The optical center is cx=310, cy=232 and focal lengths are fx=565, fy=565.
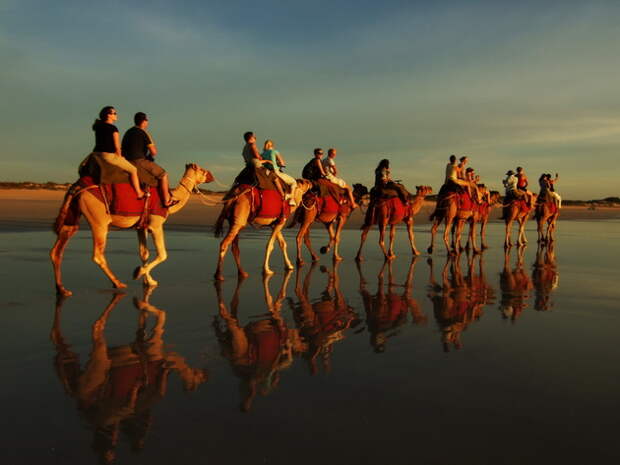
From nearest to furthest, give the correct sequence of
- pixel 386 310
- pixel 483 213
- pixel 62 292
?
pixel 386 310 < pixel 62 292 < pixel 483 213

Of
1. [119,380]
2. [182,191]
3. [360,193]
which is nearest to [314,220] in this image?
[360,193]

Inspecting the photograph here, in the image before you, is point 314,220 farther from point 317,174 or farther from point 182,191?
point 182,191

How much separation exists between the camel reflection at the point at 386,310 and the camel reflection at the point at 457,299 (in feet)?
1.24

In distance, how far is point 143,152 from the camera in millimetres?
10844

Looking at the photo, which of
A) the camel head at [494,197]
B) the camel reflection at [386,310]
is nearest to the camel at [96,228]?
the camel reflection at [386,310]

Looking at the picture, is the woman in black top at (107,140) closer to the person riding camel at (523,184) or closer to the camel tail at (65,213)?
the camel tail at (65,213)

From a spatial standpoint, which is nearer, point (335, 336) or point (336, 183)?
point (335, 336)

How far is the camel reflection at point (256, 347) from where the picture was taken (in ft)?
17.0

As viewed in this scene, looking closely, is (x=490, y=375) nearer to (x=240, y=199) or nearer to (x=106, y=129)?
(x=106, y=129)

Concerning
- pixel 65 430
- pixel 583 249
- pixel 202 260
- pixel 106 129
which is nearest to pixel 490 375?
pixel 65 430

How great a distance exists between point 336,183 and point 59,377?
1304 centimetres

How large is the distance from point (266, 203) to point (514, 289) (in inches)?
231

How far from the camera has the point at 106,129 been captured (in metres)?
9.91

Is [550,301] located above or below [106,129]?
below
